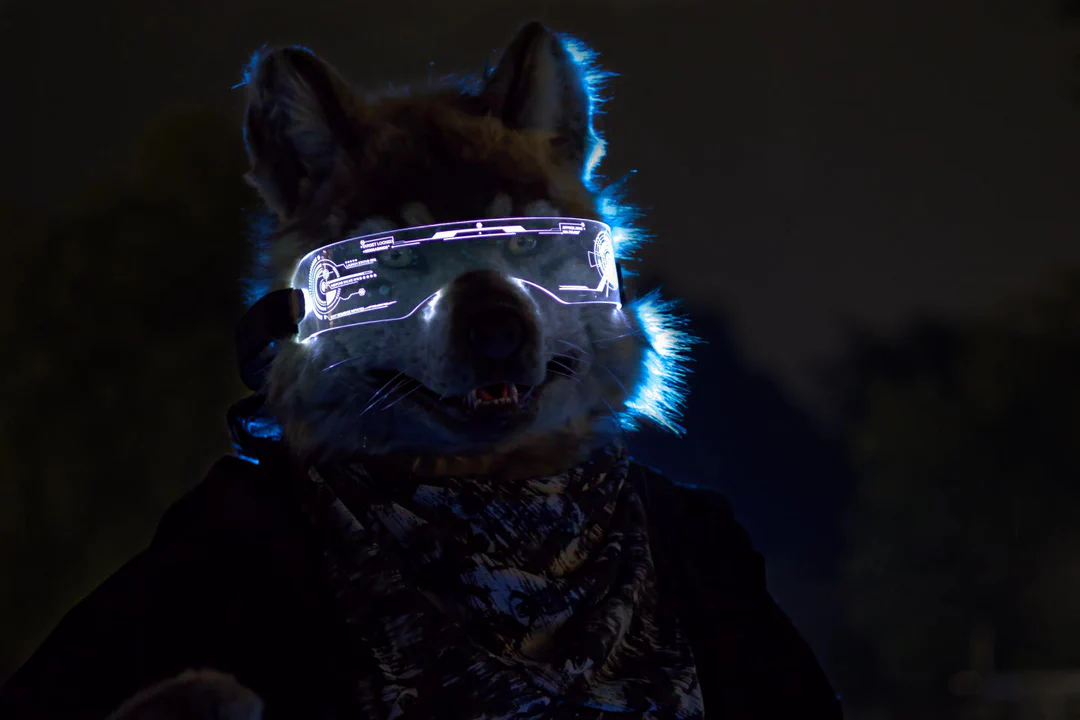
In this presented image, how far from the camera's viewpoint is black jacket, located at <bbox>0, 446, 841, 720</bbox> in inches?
46.9

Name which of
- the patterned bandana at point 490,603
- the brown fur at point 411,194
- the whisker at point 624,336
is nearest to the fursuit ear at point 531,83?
the brown fur at point 411,194

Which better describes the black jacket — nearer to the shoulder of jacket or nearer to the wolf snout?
the shoulder of jacket

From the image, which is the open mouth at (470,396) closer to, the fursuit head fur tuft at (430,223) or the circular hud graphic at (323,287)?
the fursuit head fur tuft at (430,223)

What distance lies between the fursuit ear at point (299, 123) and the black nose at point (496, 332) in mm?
326

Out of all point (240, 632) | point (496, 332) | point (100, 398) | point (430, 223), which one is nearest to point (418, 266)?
point (430, 223)

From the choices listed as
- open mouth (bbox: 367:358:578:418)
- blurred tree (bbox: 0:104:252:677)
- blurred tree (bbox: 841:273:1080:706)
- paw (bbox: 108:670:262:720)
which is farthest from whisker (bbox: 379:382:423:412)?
blurred tree (bbox: 841:273:1080:706)

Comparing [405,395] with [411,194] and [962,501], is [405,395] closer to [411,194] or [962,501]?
[411,194]

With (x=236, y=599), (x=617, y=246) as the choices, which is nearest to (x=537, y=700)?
(x=236, y=599)

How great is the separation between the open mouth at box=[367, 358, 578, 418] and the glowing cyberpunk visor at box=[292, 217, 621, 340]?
87 mm

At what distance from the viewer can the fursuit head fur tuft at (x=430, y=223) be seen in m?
1.38

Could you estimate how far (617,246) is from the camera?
1.70 meters

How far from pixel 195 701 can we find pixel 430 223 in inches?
27.1

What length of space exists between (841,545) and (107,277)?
2.24m

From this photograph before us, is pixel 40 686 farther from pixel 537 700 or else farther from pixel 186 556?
pixel 537 700
